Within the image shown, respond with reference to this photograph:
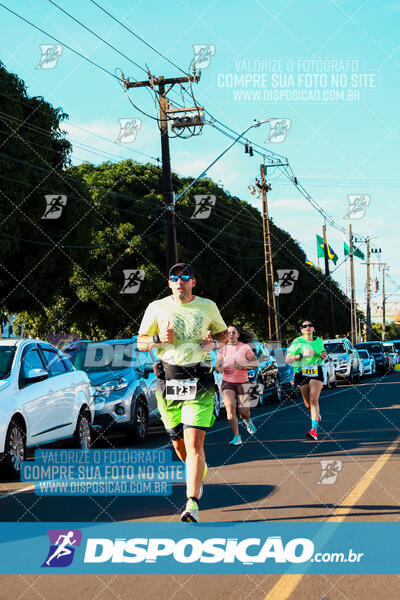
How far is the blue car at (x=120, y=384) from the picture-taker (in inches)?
551

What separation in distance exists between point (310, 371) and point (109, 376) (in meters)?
3.37

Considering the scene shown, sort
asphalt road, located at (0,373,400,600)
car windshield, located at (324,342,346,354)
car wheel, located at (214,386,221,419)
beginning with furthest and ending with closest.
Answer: car windshield, located at (324,342,346,354), car wheel, located at (214,386,221,419), asphalt road, located at (0,373,400,600)

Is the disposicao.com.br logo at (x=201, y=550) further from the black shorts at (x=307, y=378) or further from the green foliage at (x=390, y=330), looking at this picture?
the green foliage at (x=390, y=330)

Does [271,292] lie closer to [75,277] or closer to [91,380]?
[75,277]

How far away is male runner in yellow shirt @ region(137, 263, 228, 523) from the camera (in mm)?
7488

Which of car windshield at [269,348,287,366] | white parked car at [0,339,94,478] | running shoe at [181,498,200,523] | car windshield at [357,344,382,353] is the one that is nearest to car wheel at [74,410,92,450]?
white parked car at [0,339,94,478]

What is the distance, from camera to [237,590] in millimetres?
5523

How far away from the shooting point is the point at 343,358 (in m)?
36.3

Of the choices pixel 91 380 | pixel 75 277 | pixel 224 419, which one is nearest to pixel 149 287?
pixel 75 277

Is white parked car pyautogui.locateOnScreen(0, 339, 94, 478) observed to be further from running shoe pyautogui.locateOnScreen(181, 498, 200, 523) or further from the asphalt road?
running shoe pyautogui.locateOnScreen(181, 498, 200, 523)

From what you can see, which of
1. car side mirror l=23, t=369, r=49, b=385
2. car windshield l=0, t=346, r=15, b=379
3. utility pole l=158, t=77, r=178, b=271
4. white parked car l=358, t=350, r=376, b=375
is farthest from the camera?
white parked car l=358, t=350, r=376, b=375

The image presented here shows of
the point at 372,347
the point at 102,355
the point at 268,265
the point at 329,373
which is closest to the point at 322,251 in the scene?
the point at 372,347

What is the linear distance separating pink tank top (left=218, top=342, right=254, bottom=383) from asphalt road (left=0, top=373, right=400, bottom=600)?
104 centimetres

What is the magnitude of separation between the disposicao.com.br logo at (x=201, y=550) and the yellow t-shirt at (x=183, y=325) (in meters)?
1.64
